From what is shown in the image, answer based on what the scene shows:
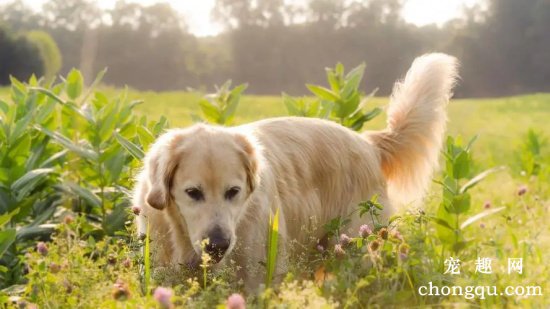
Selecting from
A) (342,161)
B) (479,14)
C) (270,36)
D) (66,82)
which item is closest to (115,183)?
(66,82)

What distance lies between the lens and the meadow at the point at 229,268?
2902mm

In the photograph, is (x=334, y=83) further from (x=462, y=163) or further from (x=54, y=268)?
(x=54, y=268)

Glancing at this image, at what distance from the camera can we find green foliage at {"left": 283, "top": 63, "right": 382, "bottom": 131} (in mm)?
5645

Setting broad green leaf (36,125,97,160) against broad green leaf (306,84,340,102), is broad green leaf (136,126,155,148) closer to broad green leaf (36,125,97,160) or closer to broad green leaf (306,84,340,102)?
broad green leaf (36,125,97,160)

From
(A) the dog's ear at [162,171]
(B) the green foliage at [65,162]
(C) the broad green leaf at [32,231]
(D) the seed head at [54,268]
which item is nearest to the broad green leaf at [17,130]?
(B) the green foliage at [65,162]

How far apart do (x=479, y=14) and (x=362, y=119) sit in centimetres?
2295

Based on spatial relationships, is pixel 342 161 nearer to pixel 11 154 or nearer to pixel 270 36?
pixel 11 154

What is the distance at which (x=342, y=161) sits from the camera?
4.43 meters

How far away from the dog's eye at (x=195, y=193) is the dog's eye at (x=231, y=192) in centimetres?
12

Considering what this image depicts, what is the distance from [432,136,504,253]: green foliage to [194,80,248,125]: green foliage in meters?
1.77

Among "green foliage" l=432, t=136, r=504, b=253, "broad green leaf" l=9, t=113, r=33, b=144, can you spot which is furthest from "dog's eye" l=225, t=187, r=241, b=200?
"broad green leaf" l=9, t=113, r=33, b=144

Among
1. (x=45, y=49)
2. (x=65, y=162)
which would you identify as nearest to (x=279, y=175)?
(x=65, y=162)

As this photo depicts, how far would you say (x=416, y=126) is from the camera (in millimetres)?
4875

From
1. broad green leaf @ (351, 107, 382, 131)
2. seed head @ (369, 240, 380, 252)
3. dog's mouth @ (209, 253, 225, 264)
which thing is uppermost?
broad green leaf @ (351, 107, 382, 131)
